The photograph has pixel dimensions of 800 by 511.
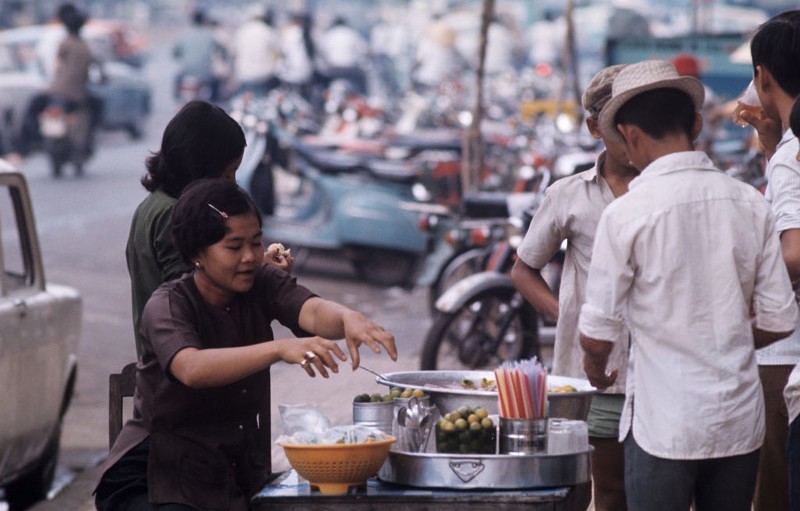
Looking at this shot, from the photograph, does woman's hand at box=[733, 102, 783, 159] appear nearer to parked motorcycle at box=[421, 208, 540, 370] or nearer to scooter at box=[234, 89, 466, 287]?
parked motorcycle at box=[421, 208, 540, 370]

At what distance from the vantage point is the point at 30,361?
6.74m

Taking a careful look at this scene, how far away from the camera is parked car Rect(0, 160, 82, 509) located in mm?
6570

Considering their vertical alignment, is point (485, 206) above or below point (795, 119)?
below

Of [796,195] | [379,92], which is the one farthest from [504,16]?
[796,195]

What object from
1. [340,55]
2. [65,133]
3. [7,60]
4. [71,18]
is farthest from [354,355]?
[340,55]

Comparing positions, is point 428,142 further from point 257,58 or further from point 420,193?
point 257,58

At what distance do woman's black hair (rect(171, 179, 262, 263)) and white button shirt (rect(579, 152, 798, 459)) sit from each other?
3.12 feet

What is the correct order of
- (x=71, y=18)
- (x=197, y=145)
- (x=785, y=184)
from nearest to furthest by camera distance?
(x=785, y=184) < (x=197, y=145) < (x=71, y=18)

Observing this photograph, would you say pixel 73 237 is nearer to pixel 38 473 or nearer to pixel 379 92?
pixel 38 473

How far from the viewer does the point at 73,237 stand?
1602 cm

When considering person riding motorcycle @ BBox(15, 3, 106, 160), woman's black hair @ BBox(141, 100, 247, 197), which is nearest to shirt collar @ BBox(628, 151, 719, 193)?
woman's black hair @ BBox(141, 100, 247, 197)

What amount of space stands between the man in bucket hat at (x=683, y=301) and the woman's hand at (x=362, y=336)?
1.61ft

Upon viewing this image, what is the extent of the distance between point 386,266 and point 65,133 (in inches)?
315

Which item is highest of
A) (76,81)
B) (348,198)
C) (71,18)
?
(71,18)
